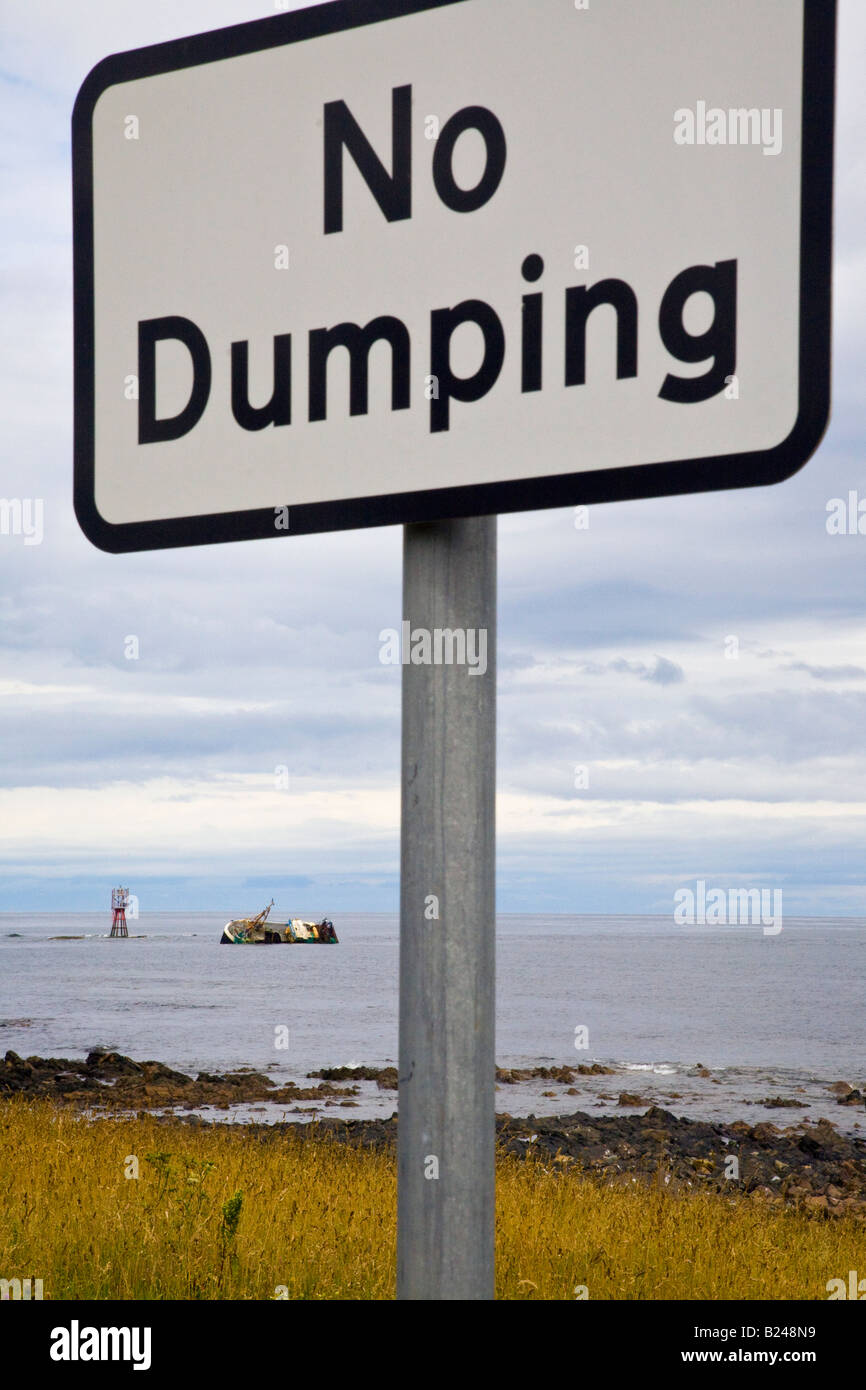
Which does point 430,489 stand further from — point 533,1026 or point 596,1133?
point 533,1026

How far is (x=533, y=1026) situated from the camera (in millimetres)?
51375

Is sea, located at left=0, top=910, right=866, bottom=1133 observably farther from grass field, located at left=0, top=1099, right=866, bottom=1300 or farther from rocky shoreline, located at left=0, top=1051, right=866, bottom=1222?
grass field, located at left=0, top=1099, right=866, bottom=1300

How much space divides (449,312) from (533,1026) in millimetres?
52483

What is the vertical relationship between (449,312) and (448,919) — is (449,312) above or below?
above

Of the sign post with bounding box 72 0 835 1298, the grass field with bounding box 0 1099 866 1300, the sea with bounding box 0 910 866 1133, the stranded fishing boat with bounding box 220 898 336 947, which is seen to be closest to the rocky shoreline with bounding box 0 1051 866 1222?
the sea with bounding box 0 910 866 1133

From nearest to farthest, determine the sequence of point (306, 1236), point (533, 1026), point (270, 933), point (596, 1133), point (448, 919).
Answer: point (448, 919) < point (306, 1236) < point (596, 1133) < point (533, 1026) < point (270, 933)

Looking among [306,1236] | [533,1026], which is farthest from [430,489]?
[533,1026]

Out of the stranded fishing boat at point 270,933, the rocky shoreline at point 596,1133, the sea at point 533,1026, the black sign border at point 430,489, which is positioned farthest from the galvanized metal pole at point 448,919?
the stranded fishing boat at point 270,933

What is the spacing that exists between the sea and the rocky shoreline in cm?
155

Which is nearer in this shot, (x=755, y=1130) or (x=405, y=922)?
(x=405, y=922)

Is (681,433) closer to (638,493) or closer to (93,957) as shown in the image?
(638,493)

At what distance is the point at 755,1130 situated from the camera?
20328mm
